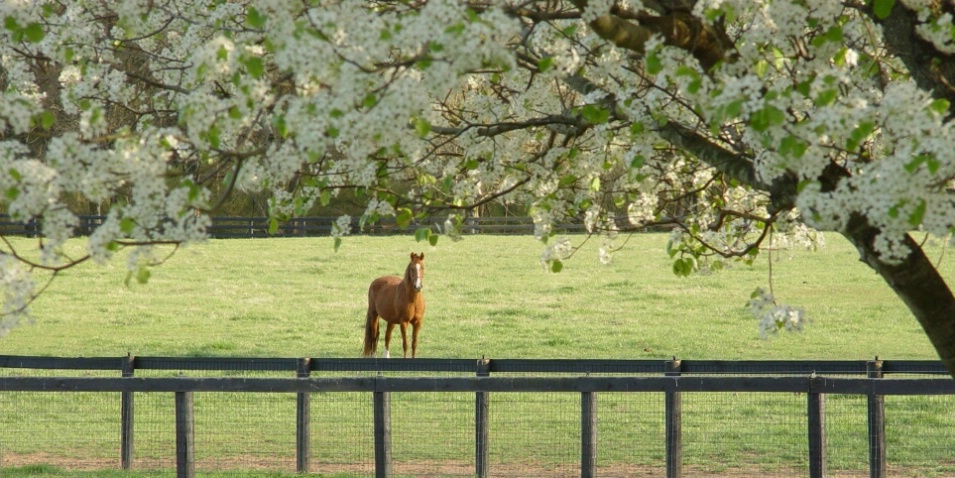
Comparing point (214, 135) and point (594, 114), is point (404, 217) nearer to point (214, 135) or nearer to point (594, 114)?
point (594, 114)

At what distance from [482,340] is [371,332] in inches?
111

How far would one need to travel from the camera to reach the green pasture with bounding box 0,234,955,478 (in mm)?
13188

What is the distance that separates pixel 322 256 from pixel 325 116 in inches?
1333

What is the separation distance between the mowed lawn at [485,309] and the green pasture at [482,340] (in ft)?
0.28

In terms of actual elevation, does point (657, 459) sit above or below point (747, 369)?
below

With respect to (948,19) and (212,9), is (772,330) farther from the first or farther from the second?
(212,9)

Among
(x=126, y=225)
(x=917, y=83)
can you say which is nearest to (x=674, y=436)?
(x=917, y=83)

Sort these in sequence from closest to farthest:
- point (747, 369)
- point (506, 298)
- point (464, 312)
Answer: point (747, 369) < point (464, 312) < point (506, 298)

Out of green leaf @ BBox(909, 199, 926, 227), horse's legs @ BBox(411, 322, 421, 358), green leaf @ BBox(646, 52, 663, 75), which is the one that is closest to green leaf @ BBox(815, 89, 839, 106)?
green leaf @ BBox(909, 199, 926, 227)

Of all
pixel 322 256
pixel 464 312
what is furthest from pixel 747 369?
pixel 322 256

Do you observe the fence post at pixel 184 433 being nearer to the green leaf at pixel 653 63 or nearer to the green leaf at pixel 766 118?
the green leaf at pixel 653 63

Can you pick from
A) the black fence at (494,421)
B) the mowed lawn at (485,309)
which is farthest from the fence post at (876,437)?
the mowed lawn at (485,309)

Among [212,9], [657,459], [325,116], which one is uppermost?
[212,9]

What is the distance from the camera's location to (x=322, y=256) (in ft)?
123
